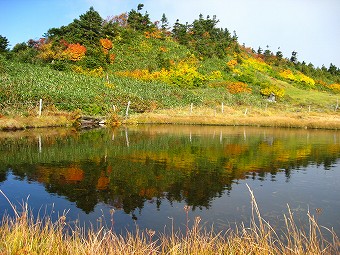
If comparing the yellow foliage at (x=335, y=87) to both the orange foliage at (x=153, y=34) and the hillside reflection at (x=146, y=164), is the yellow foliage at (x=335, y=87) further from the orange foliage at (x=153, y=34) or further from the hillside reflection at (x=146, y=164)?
the hillside reflection at (x=146, y=164)

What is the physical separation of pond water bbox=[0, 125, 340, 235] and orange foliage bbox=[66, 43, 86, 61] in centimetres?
4014

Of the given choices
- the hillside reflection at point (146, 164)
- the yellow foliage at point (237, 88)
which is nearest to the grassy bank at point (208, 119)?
the hillside reflection at point (146, 164)

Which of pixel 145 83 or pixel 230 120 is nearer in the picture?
pixel 230 120

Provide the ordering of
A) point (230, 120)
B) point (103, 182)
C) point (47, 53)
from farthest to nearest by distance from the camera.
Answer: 1. point (47, 53)
2. point (230, 120)
3. point (103, 182)

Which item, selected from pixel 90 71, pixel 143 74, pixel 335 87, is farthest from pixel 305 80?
pixel 90 71

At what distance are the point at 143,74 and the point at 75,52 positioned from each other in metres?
12.4

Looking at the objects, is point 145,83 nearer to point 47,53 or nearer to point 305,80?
point 47,53

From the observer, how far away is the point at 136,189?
11867 mm

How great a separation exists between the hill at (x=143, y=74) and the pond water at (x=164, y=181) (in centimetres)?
1682

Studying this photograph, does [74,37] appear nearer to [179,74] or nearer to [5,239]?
[179,74]

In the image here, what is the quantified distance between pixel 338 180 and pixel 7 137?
20192 mm

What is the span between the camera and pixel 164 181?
42.9 ft

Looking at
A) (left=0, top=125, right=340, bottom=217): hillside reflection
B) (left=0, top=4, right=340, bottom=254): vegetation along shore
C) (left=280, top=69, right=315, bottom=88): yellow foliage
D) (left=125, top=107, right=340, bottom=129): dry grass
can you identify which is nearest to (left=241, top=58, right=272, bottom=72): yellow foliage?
(left=0, top=4, right=340, bottom=254): vegetation along shore

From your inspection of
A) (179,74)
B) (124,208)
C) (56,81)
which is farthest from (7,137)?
(179,74)
